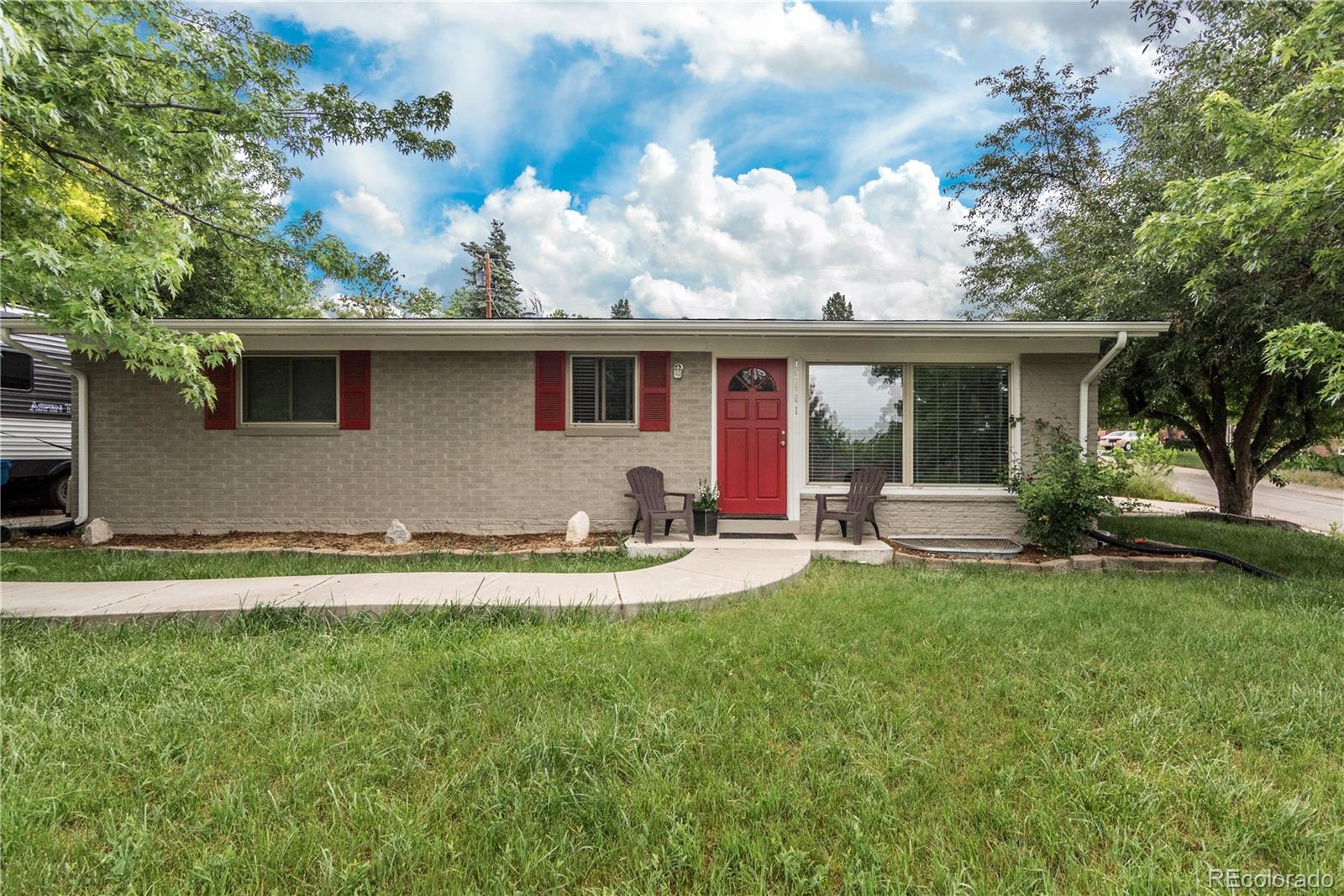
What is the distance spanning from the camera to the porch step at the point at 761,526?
21.1ft

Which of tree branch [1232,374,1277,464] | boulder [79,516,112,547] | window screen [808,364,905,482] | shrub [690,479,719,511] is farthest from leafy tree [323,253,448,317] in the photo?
tree branch [1232,374,1277,464]

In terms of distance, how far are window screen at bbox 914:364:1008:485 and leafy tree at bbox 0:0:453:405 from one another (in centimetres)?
688

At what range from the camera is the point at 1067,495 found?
5547 mm

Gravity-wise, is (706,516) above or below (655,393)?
below

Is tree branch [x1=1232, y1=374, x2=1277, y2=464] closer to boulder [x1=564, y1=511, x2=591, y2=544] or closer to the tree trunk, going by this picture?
the tree trunk

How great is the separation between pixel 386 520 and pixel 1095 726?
6.83m

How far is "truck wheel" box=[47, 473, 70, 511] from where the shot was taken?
8.30 m

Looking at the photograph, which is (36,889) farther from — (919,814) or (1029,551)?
(1029,551)

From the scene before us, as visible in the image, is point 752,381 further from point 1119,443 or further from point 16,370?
point 1119,443

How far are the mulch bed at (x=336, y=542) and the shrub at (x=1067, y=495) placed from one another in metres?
4.52

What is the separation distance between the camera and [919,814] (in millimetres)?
1823

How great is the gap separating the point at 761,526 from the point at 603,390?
2.53m

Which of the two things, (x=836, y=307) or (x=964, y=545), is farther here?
(x=836, y=307)

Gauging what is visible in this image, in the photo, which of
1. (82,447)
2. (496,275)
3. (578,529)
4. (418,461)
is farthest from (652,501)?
(496,275)
